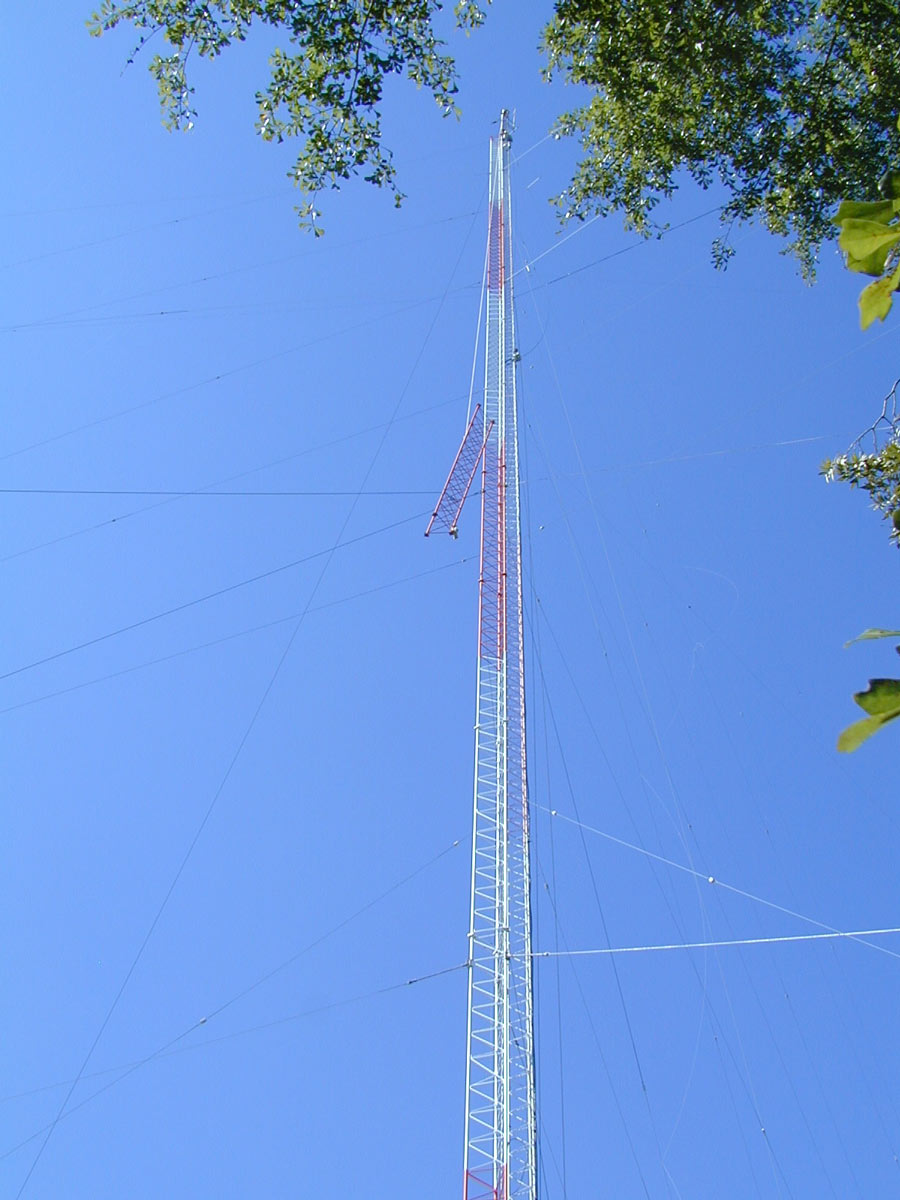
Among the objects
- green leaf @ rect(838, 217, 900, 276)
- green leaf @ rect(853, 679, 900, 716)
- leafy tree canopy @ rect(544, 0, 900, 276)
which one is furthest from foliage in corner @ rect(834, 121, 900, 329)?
leafy tree canopy @ rect(544, 0, 900, 276)

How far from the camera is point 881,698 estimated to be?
23.8 inches

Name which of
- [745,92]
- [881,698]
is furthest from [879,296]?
[745,92]

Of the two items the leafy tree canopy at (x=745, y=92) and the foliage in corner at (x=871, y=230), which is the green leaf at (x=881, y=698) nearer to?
the foliage in corner at (x=871, y=230)

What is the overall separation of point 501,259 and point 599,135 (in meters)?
8.45

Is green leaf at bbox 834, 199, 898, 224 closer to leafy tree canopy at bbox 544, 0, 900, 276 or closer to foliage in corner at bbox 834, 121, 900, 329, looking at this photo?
foliage in corner at bbox 834, 121, 900, 329

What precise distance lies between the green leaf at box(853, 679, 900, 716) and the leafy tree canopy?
604cm

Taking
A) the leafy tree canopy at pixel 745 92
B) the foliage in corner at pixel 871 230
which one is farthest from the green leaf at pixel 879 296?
the leafy tree canopy at pixel 745 92

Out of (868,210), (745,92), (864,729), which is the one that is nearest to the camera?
(864,729)

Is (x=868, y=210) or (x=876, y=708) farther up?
(x=868, y=210)

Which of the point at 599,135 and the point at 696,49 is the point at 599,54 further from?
the point at 599,135

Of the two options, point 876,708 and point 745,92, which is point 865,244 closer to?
point 876,708

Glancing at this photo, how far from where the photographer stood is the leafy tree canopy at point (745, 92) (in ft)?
19.0

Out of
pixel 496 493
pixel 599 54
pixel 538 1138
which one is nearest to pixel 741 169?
pixel 599 54

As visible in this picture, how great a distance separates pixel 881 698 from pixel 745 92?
6889mm
